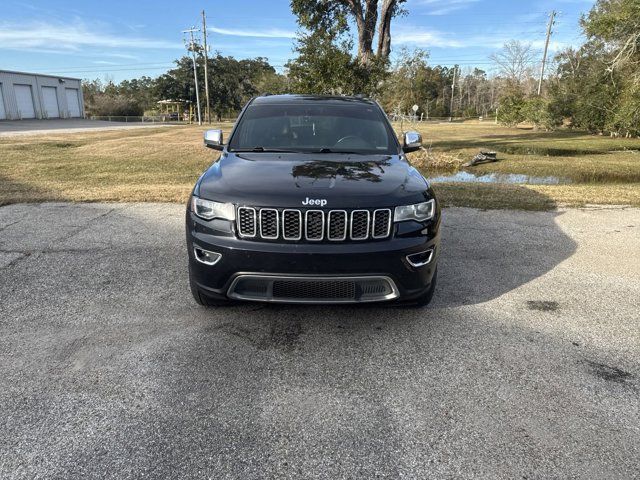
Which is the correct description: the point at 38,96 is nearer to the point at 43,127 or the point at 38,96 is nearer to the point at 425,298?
the point at 43,127

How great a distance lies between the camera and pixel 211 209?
3340 millimetres

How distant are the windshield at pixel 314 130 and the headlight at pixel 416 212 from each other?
107cm

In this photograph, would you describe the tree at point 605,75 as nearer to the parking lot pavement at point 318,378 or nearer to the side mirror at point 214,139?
the parking lot pavement at point 318,378

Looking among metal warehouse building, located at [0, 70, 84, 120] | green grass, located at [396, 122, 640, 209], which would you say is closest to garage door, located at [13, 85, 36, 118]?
metal warehouse building, located at [0, 70, 84, 120]

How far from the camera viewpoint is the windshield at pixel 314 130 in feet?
14.7

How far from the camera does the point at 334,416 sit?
2561 mm

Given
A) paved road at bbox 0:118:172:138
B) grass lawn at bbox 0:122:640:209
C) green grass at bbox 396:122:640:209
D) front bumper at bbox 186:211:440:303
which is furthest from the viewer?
paved road at bbox 0:118:172:138

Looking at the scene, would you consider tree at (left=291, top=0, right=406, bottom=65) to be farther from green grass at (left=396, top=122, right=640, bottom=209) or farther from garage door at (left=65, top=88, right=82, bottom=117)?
garage door at (left=65, top=88, right=82, bottom=117)

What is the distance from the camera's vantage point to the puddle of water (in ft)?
38.3

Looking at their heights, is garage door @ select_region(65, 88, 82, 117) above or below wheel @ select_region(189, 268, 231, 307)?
above

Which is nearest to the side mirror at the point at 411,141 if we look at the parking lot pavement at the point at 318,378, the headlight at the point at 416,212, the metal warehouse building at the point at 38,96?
the parking lot pavement at the point at 318,378

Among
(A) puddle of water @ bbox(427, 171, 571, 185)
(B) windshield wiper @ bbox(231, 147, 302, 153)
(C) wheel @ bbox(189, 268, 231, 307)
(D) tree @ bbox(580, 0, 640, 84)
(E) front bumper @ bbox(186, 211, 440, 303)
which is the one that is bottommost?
(A) puddle of water @ bbox(427, 171, 571, 185)

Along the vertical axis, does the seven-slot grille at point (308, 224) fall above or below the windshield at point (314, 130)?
below

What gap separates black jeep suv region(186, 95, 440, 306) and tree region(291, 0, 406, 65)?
16.1 metres
